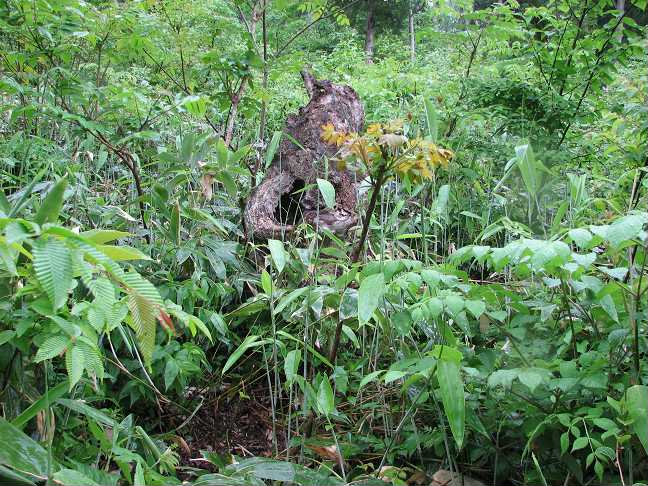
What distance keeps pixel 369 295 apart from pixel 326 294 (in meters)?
0.43

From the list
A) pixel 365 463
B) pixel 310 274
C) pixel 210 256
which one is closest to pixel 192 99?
pixel 210 256

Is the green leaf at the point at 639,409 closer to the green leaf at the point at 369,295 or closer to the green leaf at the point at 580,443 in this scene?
the green leaf at the point at 580,443

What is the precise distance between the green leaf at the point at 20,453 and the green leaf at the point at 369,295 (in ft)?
2.12

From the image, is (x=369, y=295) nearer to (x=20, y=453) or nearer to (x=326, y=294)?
(x=326, y=294)

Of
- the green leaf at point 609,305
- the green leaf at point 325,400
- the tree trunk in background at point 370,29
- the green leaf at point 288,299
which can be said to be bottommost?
the green leaf at point 325,400

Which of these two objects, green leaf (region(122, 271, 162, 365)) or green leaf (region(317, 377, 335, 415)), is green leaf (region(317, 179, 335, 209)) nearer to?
green leaf (region(317, 377, 335, 415))

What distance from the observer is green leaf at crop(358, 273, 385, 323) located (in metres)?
1.26

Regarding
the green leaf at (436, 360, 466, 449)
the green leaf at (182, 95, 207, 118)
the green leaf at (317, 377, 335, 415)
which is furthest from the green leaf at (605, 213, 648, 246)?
the green leaf at (182, 95, 207, 118)

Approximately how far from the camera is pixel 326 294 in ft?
5.57

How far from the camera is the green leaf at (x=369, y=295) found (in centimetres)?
126

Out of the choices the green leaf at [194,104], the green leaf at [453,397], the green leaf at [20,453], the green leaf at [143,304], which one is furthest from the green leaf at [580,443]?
the green leaf at [194,104]

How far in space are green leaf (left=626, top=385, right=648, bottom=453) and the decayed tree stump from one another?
1434mm

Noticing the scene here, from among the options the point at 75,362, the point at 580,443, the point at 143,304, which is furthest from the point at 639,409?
the point at 75,362

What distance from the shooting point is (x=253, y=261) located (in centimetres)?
242
